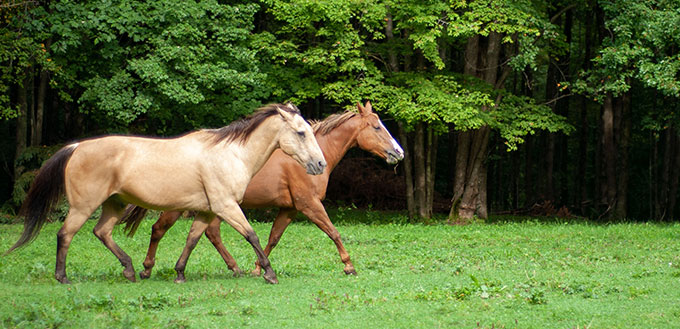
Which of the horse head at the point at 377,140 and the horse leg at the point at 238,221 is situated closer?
the horse leg at the point at 238,221

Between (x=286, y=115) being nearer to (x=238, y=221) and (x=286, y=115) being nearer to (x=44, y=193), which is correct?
(x=238, y=221)

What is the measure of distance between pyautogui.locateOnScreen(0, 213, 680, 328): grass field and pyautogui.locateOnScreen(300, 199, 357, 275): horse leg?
26 cm

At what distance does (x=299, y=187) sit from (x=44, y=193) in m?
3.60

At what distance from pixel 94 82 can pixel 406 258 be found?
39.3 feet

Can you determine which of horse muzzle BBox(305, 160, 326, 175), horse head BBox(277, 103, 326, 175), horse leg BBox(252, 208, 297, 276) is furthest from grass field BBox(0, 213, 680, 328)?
horse head BBox(277, 103, 326, 175)

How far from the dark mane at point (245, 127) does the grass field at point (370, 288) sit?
194cm

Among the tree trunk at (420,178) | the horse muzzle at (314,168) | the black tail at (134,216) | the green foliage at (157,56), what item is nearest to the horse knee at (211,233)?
the black tail at (134,216)

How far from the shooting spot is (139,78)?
874 inches

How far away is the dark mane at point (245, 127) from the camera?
34.5 ft

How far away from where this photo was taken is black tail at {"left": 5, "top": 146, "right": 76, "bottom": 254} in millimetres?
9914

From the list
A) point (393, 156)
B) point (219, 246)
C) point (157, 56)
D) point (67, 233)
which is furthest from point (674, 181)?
point (67, 233)

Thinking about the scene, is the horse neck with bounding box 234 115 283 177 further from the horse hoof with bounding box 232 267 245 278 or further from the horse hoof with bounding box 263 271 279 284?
the horse hoof with bounding box 232 267 245 278

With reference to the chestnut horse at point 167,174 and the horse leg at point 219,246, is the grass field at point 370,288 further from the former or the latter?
the chestnut horse at point 167,174

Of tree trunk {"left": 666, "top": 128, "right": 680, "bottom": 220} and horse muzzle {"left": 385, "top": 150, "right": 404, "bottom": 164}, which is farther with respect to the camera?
tree trunk {"left": 666, "top": 128, "right": 680, "bottom": 220}
